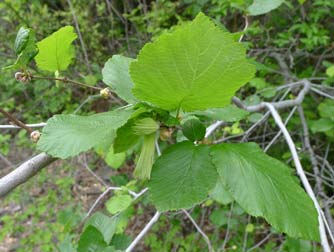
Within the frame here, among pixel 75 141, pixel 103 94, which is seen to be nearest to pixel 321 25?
pixel 103 94

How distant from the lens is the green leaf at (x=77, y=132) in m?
0.56

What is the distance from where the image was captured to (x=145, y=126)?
0.64m

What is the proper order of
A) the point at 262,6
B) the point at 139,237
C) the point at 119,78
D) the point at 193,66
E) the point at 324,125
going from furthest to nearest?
the point at 324,125, the point at 262,6, the point at 139,237, the point at 119,78, the point at 193,66

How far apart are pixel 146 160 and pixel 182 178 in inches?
3.3

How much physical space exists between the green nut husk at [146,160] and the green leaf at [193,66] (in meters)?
0.11

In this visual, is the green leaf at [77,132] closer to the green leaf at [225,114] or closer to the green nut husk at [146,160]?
the green nut husk at [146,160]

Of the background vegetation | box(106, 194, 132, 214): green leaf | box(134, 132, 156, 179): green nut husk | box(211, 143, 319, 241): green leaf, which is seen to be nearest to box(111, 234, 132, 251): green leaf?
box(106, 194, 132, 214): green leaf

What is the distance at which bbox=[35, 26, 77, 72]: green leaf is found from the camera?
0.75 m

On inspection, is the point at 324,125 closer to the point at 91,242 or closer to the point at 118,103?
the point at 118,103

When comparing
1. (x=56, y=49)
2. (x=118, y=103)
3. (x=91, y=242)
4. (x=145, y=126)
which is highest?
(x=56, y=49)

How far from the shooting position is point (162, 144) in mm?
2494

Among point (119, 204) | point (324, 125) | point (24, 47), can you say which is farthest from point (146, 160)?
point (324, 125)

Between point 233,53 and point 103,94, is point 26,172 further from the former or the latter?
point 233,53

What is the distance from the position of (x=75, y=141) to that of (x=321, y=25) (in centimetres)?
285
